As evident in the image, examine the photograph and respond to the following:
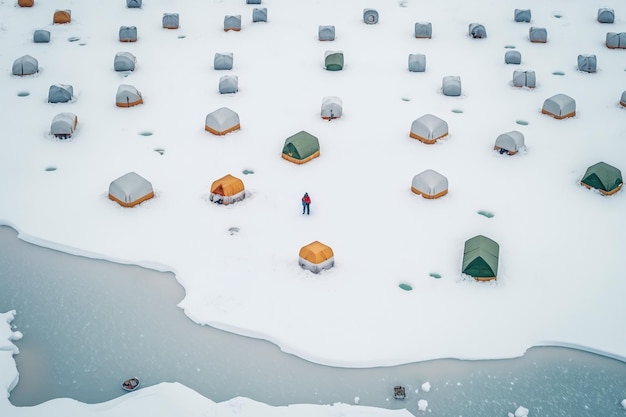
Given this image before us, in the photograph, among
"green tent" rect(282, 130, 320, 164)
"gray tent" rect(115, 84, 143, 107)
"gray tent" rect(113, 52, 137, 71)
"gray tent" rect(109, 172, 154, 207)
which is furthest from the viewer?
"gray tent" rect(113, 52, 137, 71)

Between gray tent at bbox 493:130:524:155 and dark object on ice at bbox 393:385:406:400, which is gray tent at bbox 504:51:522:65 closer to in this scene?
gray tent at bbox 493:130:524:155

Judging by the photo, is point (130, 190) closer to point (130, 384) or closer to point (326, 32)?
point (130, 384)

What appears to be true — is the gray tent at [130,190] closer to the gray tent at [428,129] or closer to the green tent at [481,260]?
the gray tent at [428,129]

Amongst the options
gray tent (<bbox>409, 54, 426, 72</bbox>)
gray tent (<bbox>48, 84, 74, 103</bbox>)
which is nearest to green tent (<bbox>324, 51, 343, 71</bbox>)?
gray tent (<bbox>409, 54, 426, 72</bbox>)

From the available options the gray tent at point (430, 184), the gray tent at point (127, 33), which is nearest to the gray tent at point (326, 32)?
the gray tent at point (127, 33)

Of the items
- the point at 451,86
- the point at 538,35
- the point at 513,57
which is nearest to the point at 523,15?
the point at 538,35

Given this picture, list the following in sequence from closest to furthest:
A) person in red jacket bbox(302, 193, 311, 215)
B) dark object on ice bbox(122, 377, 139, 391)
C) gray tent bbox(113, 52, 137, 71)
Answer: dark object on ice bbox(122, 377, 139, 391)
person in red jacket bbox(302, 193, 311, 215)
gray tent bbox(113, 52, 137, 71)

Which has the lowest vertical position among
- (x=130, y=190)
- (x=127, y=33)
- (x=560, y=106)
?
(x=130, y=190)

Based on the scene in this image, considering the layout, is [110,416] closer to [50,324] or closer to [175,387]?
[175,387]
